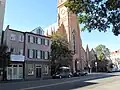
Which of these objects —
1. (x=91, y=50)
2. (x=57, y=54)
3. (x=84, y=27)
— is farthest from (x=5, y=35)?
(x=91, y=50)

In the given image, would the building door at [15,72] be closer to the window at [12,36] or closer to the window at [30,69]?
the window at [30,69]

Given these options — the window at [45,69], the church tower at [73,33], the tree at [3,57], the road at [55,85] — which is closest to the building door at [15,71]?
the tree at [3,57]

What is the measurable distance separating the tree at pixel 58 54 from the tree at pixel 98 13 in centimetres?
4577

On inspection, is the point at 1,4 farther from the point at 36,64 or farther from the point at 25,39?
the point at 36,64

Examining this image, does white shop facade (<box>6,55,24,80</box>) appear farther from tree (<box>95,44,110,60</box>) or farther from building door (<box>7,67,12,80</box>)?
tree (<box>95,44,110,60</box>)

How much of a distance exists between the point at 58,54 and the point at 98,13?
156 ft

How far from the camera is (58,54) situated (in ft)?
196

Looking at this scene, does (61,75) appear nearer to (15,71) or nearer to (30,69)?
(30,69)

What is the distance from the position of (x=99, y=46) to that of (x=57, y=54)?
52.4m

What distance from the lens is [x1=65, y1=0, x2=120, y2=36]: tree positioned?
1176cm

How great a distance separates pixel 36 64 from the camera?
53500mm

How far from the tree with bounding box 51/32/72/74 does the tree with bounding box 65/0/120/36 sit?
45.8 meters

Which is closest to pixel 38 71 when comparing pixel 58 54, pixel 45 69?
pixel 45 69

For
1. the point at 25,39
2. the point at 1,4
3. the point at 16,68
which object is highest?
the point at 1,4
